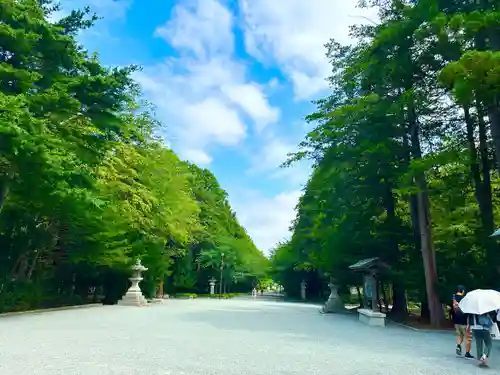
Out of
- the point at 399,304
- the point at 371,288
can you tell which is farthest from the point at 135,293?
the point at 399,304

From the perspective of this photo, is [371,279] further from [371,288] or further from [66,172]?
[66,172]

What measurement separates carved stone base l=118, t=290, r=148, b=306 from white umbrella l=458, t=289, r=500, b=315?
74.3 feet

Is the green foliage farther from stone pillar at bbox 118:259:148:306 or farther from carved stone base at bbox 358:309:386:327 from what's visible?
carved stone base at bbox 358:309:386:327

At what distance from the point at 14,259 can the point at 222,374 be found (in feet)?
51.1

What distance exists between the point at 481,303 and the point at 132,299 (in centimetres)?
2327

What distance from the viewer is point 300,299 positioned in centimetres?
4478

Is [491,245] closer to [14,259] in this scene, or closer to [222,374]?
[222,374]

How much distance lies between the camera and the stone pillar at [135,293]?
26734 millimetres

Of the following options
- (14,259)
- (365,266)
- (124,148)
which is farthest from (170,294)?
(365,266)

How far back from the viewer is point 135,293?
2697cm

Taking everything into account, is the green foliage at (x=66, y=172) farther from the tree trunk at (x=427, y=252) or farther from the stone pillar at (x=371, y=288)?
the tree trunk at (x=427, y=252)

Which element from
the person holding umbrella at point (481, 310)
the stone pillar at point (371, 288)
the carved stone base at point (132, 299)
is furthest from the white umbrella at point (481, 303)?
the carved stone base at point (132, 299)

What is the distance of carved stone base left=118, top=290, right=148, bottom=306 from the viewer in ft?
87.5

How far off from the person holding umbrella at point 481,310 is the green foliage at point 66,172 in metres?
11.6
